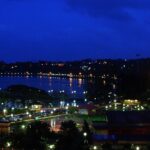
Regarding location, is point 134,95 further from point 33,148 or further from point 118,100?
point 33,148

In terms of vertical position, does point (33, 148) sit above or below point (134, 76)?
below

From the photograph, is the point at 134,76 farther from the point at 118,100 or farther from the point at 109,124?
the point at 109,124

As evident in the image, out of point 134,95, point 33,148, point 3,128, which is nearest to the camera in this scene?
point 33,148

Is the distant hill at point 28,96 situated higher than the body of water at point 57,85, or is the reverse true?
the body of water at point 57,85

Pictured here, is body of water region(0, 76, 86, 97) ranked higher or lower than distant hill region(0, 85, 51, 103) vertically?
higher

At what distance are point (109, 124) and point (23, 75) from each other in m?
93.9

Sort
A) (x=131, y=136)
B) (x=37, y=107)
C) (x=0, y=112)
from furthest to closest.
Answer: (x=37, y=107), (x=0, y=112), (x=131, y=136)

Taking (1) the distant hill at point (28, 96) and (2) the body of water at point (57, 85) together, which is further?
(2) the body of water at point (57, 85)

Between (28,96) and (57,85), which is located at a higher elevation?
(57,85)

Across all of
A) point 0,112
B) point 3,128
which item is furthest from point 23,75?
point 3,128

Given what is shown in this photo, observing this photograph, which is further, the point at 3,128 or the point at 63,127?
the point at 3,128

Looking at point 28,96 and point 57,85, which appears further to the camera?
point 57,85

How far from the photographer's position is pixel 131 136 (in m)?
13.5

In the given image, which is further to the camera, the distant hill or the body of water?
the body of water
